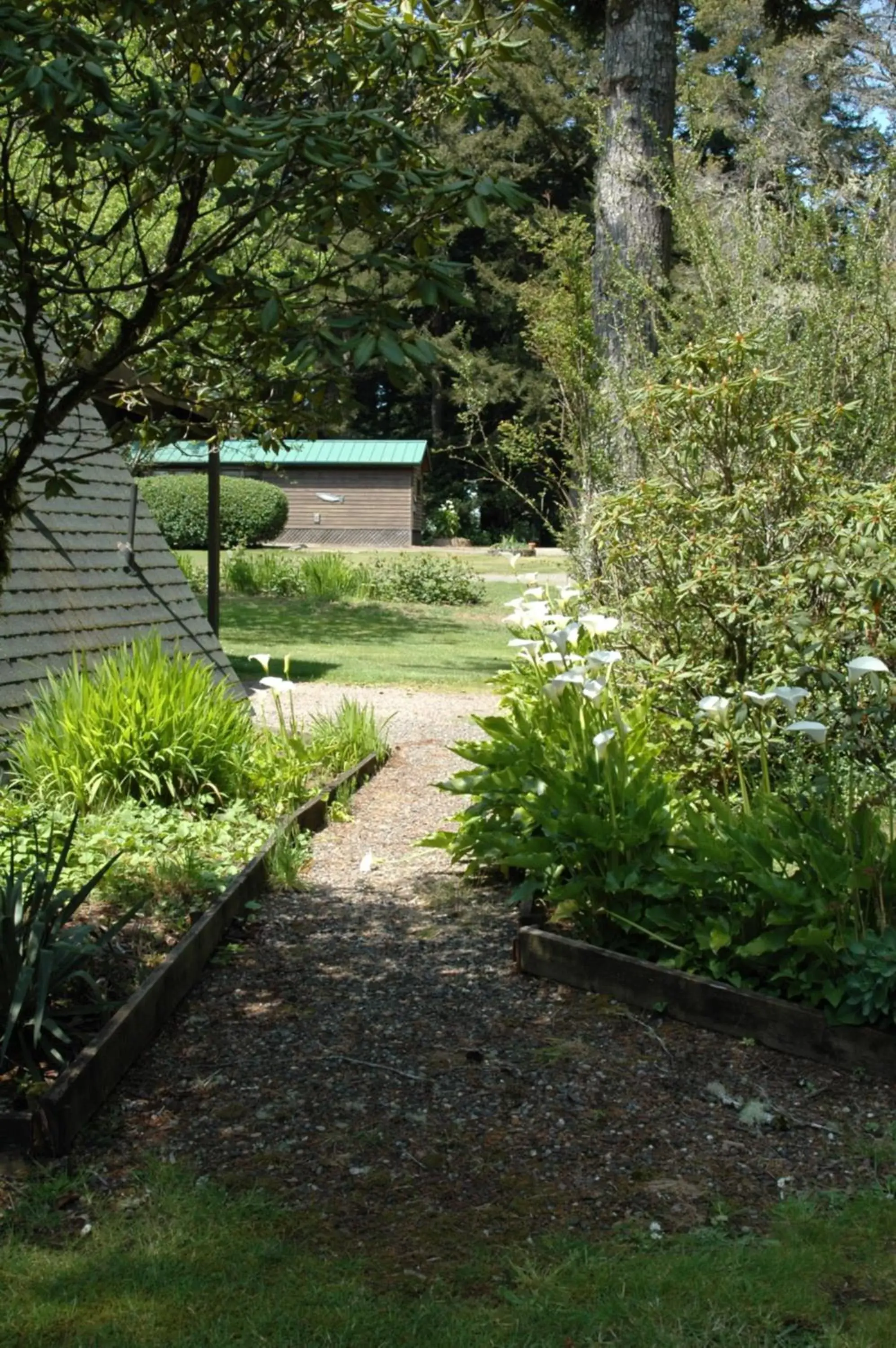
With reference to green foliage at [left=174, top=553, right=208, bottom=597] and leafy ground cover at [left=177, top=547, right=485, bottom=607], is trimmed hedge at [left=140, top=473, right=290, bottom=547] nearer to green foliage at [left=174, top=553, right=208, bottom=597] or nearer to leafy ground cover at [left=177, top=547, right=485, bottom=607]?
leafy ground cover at [left=177, top=547, right=485, bottom=607]

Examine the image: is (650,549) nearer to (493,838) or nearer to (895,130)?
(493,838)

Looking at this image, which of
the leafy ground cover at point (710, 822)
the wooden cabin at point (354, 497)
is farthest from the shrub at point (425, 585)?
the leafy ground cover at point (710, 822)

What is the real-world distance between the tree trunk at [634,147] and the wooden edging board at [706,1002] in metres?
5.51

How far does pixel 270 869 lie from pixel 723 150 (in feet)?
144

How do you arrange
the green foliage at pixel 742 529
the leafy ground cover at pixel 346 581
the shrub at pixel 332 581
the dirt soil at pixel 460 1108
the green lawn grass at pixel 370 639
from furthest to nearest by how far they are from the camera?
the leafy ground cover at pixel 346 581 → the shrub at pixel 332 581 → the green lawn grass at pixel 370 639 → the green foliage at pixel 742 529 → the dirt soil at pixel 460 1108

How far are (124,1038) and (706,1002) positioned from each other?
1.78 m

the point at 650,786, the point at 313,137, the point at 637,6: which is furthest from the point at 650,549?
the point at 637,6

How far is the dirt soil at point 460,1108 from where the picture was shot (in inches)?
125

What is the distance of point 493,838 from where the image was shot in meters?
5.19

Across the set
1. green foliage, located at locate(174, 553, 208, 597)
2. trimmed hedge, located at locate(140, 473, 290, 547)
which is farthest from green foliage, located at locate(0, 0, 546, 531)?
trimmed hedge, located at locate(140, 473, 290, 547)

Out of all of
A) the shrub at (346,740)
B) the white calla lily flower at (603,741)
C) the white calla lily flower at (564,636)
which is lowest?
the shrub at (346,740)

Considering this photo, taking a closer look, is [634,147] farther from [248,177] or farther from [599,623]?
[248,177]

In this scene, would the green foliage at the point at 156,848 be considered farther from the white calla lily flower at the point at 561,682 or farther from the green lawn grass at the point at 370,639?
the green lawn grass at the point at 370,639

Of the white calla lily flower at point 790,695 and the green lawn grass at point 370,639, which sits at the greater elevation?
the white calla lily flower at point 790,695
